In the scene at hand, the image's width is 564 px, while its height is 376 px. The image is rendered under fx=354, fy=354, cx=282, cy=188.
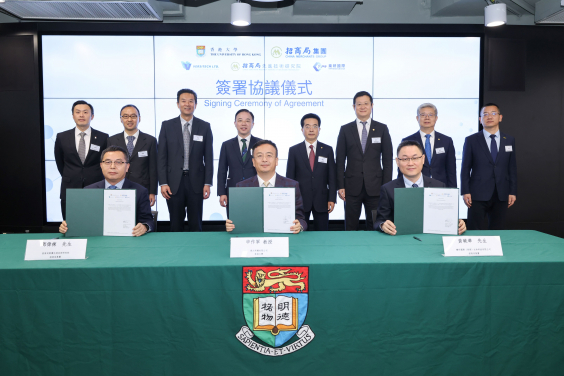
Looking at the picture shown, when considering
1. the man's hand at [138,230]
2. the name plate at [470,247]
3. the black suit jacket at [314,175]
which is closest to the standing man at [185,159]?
the black suit jacket at [314,175]

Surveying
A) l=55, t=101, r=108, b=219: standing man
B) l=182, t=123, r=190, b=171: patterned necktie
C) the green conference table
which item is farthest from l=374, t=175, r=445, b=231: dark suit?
l=55, t=101, r=108, b=219: standing man

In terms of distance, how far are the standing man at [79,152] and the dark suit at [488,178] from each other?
3913mm

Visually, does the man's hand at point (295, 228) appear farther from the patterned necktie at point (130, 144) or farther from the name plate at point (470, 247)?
the patterned necktie at point (130, 144)

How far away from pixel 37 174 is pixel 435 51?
576 centimetres

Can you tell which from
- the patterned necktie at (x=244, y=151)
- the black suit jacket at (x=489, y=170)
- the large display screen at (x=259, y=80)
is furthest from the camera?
the large display screen at (x=259, y=80)

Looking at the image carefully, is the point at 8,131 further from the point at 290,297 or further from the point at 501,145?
the point at 501,145

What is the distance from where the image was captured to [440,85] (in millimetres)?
4953

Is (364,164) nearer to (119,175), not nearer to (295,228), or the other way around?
(295,228)

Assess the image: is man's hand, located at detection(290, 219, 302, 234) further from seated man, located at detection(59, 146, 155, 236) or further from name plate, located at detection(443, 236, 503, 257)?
seated man, located at detection(59, 146, 155, 236)

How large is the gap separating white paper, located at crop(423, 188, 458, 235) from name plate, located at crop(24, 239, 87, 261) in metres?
1.80

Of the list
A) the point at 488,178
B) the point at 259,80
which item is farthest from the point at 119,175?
the point at 488,178

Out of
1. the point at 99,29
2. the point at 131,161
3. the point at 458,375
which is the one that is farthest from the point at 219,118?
the point at 458,375

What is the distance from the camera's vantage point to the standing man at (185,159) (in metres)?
3.73

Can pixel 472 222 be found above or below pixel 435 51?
below
